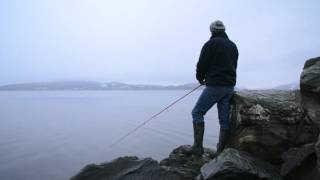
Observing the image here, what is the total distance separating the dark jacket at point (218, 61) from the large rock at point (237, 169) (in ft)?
5.52

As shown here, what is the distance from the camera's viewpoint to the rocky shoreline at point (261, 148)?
22.0 ft

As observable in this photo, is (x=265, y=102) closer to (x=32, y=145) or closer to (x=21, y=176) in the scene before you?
(x=21, y=176)

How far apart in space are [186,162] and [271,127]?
82.7 inches

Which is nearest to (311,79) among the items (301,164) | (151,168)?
(301,164)

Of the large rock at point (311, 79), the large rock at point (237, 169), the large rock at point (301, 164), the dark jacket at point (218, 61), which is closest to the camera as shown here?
the large rock at point (301, 164)

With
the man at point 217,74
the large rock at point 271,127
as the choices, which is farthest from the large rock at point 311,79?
the man at point 217,74

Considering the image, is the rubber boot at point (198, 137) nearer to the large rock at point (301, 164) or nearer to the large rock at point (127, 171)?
the large rock at point (127, 171)

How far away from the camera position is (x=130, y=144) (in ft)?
86.3

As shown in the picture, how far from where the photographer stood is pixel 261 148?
7773 millimetres

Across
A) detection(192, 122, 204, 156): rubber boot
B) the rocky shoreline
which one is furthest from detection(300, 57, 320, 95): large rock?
detection(192, 122, 204, 156): rubber boot

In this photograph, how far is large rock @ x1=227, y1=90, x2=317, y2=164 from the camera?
7723 millimetres

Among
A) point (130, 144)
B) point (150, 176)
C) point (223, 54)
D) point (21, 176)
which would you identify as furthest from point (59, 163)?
point (223, 54)

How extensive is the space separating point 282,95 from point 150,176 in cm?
349

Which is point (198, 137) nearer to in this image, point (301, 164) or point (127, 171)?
point (127, 171)
